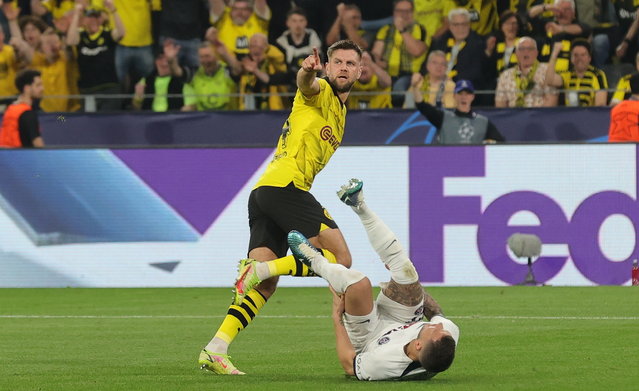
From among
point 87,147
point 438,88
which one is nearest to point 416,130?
point 438,88

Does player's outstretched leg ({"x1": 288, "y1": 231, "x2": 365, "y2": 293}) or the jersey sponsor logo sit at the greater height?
player's outstretched leg ({"x1": 288, "y1": 231, "x2": 365, "y2": 293})

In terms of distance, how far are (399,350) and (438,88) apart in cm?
1092

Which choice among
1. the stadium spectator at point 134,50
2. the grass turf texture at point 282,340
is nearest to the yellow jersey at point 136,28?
the stadium spectator at point 134,50

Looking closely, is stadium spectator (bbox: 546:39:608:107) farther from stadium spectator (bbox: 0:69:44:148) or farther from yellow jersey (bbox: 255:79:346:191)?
yellow jersey (bbox: 255:79:346:191)

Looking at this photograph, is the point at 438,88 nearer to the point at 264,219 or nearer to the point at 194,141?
the point at 194,141

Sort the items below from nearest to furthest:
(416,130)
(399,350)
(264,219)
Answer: (399,350), (264,219), (416,130)

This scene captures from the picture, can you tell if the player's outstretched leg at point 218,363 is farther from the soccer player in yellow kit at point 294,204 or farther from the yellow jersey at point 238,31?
the yellow jersey at point 238,31

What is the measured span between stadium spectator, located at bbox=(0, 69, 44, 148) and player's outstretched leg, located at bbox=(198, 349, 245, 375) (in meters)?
9.47

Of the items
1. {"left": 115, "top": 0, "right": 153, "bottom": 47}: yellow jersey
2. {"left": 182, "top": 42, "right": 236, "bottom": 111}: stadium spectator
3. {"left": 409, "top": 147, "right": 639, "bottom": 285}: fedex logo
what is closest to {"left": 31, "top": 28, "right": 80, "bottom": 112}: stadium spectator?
{"left": 115, "top": 0, "right": 153, "bottom": 47}: yellow jersey

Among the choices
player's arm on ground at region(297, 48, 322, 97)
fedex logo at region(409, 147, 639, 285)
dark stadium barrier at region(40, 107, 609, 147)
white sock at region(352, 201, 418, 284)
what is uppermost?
player's arm on ground at region(297, 48, 322, 97)

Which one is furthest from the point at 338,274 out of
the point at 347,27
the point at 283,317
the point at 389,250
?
the point at 347,27

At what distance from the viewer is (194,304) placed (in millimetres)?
15250

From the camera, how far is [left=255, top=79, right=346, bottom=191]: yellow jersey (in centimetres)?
941

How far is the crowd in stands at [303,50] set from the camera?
1880 cm
